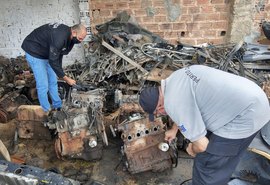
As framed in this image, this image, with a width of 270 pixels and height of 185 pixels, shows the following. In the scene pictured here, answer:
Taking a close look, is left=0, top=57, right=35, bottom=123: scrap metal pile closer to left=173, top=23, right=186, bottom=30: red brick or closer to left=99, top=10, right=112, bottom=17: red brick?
left=99, top=10, right=112, bottom=17: red brick

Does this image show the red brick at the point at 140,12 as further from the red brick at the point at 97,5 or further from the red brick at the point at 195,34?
the red brick at the point at 195,34

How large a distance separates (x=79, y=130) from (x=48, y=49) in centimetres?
152

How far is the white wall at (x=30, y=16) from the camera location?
6512mm

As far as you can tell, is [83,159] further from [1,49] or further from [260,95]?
[1,49]

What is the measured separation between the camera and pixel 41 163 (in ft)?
15.5

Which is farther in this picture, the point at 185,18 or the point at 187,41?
the point at 187,41

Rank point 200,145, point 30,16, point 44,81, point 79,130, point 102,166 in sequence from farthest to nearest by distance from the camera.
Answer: point 30,16 < point 44,81 < point 102,166 < point 79,130 < point 200,145

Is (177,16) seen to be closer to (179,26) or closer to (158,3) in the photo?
(179,26)

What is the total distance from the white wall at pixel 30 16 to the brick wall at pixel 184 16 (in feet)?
1.84

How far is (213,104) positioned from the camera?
2.87 metres

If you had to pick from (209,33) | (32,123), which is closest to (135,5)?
(209,33)

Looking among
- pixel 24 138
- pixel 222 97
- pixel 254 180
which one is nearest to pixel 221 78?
pixel 222 97

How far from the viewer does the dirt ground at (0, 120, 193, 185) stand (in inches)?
171

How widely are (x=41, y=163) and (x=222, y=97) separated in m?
3.14
